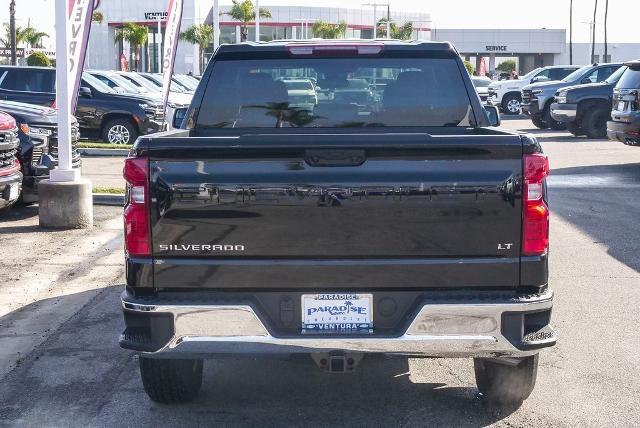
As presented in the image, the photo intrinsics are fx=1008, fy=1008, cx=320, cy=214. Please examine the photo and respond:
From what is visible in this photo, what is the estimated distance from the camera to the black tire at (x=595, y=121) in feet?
82.9

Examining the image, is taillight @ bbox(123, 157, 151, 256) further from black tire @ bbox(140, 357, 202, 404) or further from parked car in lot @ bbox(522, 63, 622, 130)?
parked car in lot @ bbox(522, 63, 622, 130)

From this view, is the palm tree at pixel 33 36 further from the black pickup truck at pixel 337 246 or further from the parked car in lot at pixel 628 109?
the black pickup truck at pixel 337 246

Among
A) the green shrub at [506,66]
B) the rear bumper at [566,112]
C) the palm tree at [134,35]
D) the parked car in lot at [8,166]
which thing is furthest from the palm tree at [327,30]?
the parked car in lot at [8,166]

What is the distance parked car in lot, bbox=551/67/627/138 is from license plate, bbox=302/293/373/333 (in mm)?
21014

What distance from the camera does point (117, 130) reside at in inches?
843

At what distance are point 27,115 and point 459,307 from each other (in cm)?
915

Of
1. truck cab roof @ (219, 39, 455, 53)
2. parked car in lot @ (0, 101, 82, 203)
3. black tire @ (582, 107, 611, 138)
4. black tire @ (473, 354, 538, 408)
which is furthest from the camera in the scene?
black tire @ (582, 107, 611, 138)

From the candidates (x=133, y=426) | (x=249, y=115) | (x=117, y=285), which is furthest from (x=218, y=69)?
(x=117, y=285)

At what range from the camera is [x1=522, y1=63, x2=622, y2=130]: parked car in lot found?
28.8 meters

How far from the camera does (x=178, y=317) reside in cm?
448

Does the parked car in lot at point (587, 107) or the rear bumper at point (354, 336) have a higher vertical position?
the parked car in lot at point (587, 107)

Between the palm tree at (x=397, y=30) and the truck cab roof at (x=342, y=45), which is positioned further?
the palm tree at (x=397, y=30)

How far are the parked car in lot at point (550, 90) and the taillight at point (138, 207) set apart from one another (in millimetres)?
24683

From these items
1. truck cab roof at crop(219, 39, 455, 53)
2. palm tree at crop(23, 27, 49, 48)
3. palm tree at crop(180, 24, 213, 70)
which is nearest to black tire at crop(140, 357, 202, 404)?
truck cab roof at crop(219, 39, 455, 53)
